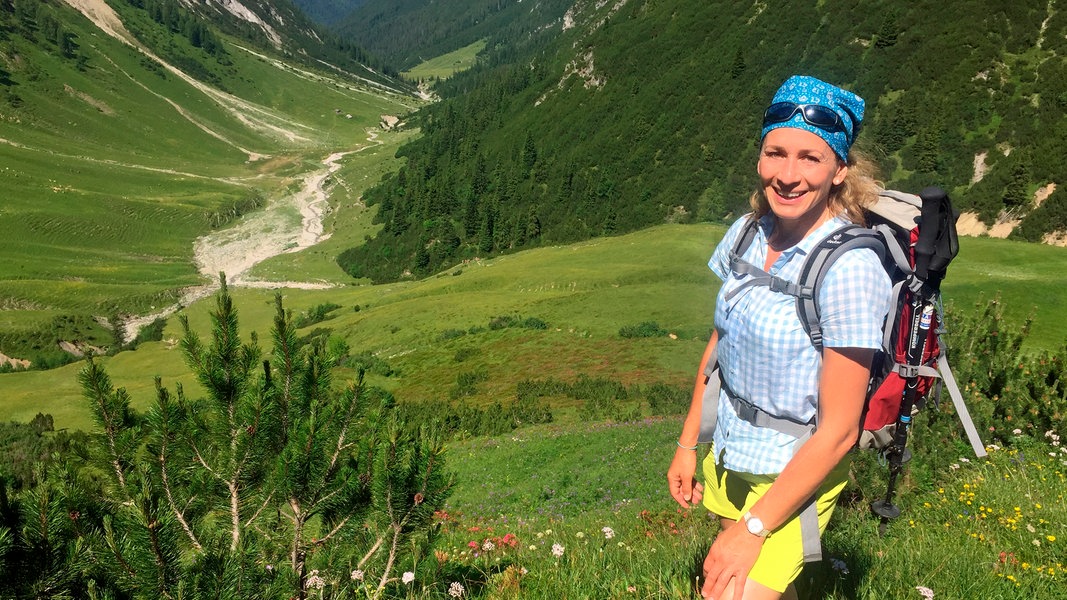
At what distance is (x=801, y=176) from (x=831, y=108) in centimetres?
39

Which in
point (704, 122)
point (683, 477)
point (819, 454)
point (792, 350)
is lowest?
point (683, 477)

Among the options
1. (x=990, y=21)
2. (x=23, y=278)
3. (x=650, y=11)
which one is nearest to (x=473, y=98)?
(x=650, y=11)

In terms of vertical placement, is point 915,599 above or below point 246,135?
below

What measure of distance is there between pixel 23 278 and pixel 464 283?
6227 cm

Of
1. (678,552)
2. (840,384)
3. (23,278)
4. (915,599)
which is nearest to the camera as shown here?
(840,384)

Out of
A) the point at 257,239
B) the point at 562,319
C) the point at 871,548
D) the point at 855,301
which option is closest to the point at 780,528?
the point at 855,301

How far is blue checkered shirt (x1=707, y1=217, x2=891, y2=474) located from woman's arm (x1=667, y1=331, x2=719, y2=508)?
0.77ft

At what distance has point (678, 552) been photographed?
450 cm

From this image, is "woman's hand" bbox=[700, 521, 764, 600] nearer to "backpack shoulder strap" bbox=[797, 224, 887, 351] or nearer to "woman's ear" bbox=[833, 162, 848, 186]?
"backpack shoulder strap" bbox=[797, 224, 887, 351]

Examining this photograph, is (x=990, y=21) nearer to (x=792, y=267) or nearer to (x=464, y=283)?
(x=464, y=283)

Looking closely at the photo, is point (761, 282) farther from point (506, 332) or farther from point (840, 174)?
point (506, 332)

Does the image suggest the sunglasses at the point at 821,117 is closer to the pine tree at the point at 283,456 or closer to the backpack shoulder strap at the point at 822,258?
the backpack shoulder strap at the point at 822,258

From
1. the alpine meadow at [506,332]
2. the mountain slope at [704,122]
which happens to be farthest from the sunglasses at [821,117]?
the mountain slope at [704,122]

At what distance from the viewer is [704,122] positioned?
7688cm
